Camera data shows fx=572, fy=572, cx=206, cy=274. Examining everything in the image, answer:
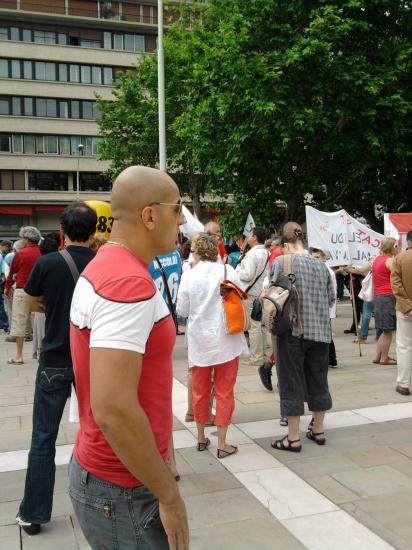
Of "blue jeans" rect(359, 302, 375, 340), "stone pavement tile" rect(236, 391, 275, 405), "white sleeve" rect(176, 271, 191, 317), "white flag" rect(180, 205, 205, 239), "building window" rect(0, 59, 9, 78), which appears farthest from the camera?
"building window" rect(0, 59, 9, 78)

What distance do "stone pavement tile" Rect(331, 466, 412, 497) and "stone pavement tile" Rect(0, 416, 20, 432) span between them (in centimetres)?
317

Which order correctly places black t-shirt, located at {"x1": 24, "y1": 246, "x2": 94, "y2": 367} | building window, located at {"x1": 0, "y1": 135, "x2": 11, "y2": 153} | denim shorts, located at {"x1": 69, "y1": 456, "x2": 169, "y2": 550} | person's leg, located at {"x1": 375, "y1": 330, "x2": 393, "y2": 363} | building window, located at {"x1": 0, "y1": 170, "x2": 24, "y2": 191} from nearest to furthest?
denim shorts, located at {"x1": 69, "y1": 456, "x2": 169, "y2": 550} → black t-shirt, located at {"x1": 24, "y1": 246, "x2": 94, "y2": 367} → person's leg, located at {"x1": 375, "y1": 330, "x2": 393, "y2": 363} → building window, located at {"x1": 0, "y1": 170, "x2": 24, "y2": 191} → building window, located at {"x1": 0, "y1": 135, "x2": 11, "y2": 153}

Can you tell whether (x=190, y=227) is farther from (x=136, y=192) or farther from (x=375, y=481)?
(x=136, y=192)

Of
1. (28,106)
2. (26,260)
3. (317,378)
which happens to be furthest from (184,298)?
(28,106)

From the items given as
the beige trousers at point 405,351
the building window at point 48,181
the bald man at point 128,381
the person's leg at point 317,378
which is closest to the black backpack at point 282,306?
the person's leg at point 317,378

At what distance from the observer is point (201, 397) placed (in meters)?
4.91

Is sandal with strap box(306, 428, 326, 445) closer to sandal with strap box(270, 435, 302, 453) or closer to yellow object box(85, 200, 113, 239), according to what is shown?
sandal with strap box(270, 435, 302, 453)

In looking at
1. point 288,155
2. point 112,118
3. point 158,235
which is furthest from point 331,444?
point 112,118

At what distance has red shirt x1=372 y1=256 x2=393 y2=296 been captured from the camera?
8289 mm

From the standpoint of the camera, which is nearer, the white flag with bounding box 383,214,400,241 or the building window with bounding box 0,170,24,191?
the white flag with bounding box 383,214,400,241

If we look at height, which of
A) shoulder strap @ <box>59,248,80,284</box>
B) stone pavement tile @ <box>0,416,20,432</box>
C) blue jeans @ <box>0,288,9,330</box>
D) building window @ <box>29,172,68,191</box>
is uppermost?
building window @ <box>29,172,68,191</box>

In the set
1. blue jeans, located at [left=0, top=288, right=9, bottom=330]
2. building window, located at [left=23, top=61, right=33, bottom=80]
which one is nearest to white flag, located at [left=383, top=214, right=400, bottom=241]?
blue jeans, located at [left=0, top=288, right=9, bottom=330]

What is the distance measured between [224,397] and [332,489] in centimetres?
118

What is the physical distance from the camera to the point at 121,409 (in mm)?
1431
